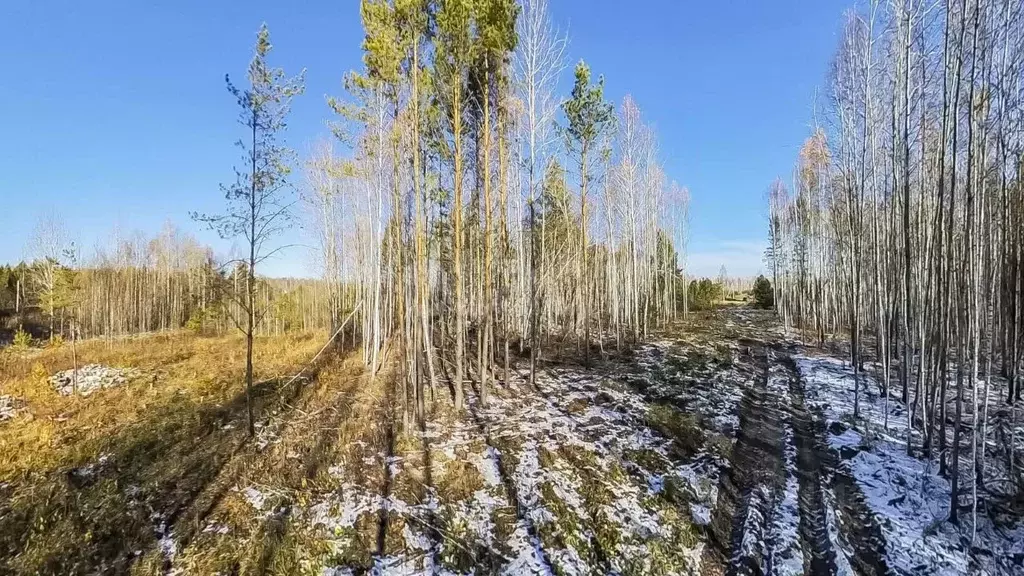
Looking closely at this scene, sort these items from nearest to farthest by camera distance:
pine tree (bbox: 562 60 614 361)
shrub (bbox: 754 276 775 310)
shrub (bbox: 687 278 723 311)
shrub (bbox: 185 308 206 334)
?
pine tree (bbox: 562 60 614 361)
shrub (bbox: 185 308 206 334)
shrub (bbox: 687 278 723 311)
shrub (bbox: 754 276 775 310)

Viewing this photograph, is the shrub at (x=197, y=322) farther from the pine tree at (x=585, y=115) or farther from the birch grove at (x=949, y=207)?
the birch grove at (x=949, y=207)

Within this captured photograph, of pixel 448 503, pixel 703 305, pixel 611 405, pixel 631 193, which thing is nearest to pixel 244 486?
pixel 448 503

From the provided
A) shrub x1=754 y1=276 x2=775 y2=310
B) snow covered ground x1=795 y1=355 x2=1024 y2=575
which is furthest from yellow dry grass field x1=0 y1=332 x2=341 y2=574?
shrub x1=754 y1=276 x2=775 y2=310

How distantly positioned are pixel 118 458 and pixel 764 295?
4248cm

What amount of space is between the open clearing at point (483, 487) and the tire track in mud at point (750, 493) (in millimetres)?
29

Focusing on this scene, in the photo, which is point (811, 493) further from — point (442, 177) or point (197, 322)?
point (197, 322)

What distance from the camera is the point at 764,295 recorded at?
124ft

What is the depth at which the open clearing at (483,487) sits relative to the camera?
4.42 m

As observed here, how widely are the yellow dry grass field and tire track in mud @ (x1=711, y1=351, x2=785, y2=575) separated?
6.18 m

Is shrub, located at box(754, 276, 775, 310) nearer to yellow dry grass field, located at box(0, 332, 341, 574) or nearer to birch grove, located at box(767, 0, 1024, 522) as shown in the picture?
birch grove, located at box(767, 0, 1024, 522)

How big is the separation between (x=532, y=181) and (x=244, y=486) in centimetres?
810

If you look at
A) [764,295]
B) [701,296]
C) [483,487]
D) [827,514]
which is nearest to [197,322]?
[483,487]

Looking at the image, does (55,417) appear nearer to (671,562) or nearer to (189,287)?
(671,562)

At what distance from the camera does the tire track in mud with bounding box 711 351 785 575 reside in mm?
4547
